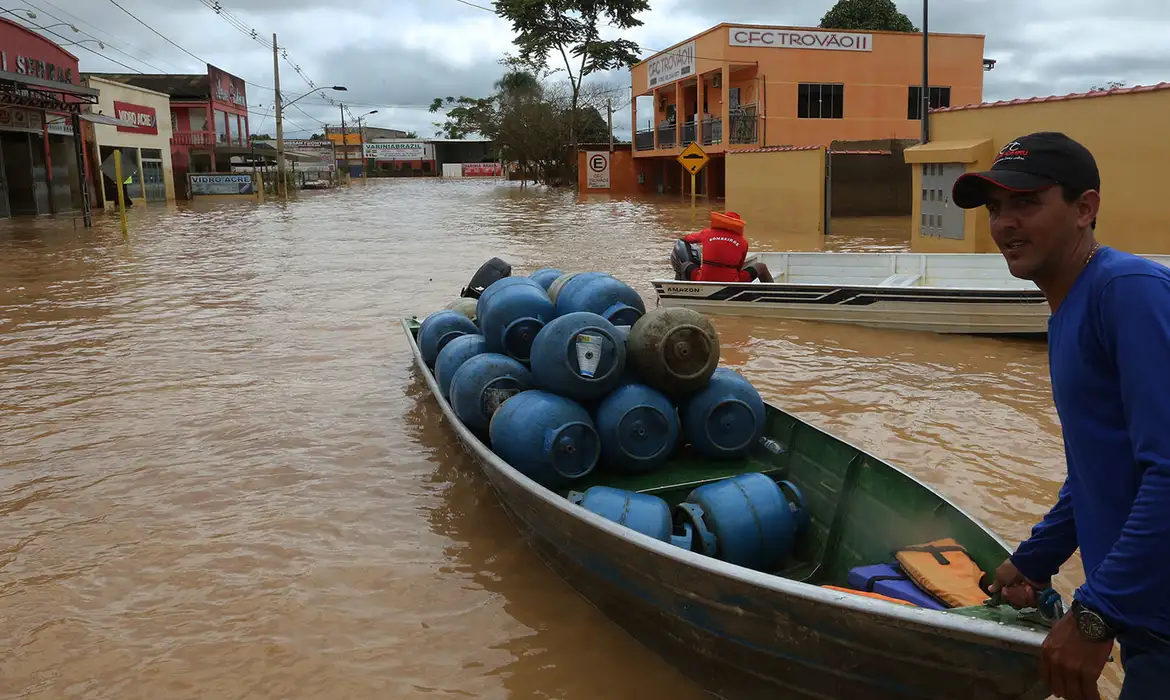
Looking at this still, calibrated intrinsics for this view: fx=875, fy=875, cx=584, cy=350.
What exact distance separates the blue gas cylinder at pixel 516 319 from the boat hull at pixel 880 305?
5.39m

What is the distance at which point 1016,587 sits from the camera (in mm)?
2637

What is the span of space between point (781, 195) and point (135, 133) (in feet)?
97.6

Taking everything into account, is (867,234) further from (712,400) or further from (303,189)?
(303,189)

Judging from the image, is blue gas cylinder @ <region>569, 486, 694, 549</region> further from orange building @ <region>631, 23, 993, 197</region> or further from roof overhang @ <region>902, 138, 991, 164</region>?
orange building @ <region>631, 23, 993, 197</region>

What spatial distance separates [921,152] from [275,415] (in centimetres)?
1233

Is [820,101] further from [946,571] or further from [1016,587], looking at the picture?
[1016,587]

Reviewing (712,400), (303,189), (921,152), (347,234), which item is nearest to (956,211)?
(921,152)

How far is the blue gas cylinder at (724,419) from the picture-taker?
5.01m

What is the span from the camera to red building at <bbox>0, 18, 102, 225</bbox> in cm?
2505

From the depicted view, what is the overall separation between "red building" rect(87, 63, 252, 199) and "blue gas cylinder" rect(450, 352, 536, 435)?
1926 inches

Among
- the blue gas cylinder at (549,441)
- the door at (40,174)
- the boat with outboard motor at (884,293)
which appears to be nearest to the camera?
the blue gas cylinder at (549,441)

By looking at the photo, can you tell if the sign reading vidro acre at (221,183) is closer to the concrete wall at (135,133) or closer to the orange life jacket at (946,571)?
the concrete wall at (135,133)

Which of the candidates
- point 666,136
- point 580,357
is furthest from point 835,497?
point 666,136

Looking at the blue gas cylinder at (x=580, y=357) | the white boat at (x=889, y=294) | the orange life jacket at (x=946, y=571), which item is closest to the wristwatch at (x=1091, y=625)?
the orange life jacket at (x=946, y=571)
